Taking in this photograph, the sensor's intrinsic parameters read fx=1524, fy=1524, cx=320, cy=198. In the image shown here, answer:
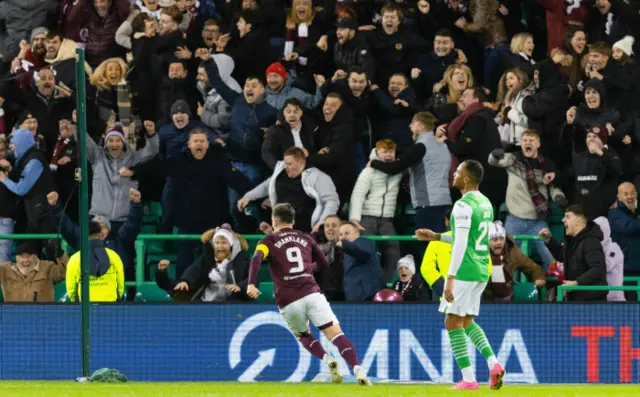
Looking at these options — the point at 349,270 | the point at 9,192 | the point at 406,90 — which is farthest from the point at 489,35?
the point at 9,192

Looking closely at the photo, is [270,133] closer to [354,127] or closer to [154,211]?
[354,127]

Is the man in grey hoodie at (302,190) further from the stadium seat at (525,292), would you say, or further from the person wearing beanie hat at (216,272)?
the stadium seat at (525,292)

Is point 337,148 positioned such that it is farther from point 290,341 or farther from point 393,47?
point 290,341

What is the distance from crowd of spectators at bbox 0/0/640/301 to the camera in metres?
17.6

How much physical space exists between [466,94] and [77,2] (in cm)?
633

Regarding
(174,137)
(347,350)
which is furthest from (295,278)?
(174,137)

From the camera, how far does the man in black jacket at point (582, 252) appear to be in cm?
1677

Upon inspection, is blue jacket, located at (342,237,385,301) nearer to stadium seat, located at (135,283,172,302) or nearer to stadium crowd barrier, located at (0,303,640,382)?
Result: stadium crowd barrier, located at (0,303,640,382)

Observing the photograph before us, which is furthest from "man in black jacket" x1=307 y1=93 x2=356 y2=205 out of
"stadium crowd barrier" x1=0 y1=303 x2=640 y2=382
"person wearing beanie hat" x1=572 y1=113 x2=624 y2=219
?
"person wearing beanie hat" x1=572 y1=113 x2=624 y2=219

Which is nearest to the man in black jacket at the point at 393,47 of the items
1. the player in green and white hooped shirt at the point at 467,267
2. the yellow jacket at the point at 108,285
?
the yellow jacket at the point at 108,285

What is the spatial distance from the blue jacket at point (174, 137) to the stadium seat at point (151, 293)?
181cm

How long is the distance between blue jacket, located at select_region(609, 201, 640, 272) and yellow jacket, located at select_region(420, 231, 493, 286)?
122 inches

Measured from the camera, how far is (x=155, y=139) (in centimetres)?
2014

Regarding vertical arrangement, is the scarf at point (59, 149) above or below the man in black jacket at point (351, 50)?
below
